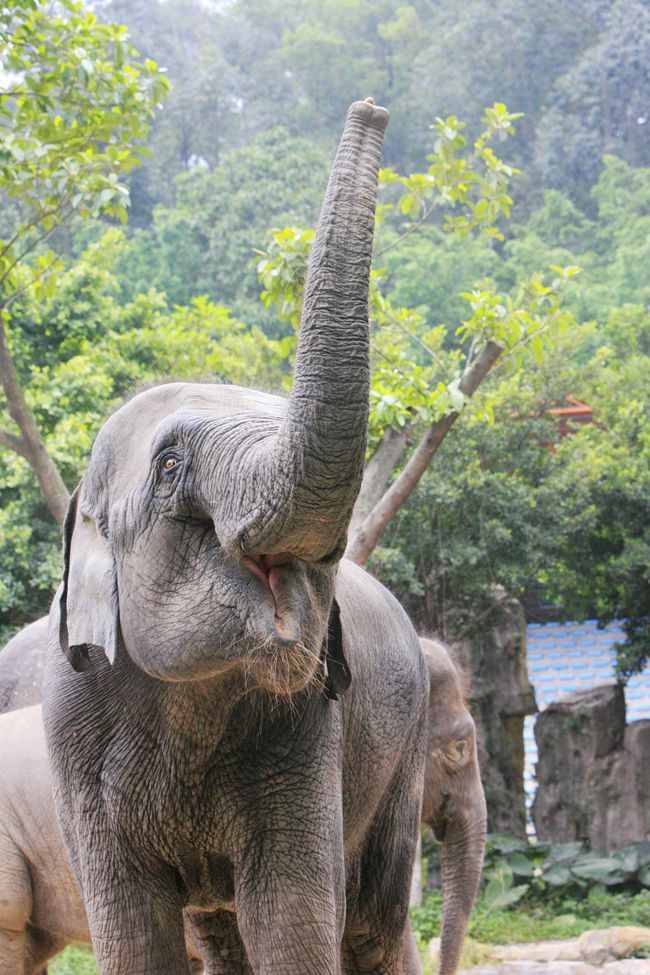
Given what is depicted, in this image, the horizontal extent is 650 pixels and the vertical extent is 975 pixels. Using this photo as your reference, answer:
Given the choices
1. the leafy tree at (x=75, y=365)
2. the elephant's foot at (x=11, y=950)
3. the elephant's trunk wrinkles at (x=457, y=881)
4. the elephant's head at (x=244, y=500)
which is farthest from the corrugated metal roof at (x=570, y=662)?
the elephant's head at (x=244, y=500)

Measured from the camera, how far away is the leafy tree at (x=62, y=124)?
5418 millimetres

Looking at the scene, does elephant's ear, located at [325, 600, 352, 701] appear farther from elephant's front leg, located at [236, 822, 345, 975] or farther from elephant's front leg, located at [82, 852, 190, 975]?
elephant's front leg, located at [82, 852, 190, 975]

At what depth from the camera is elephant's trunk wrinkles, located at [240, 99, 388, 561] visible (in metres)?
1.73

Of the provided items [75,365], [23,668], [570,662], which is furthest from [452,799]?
[570,662]

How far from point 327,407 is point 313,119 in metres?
38.0

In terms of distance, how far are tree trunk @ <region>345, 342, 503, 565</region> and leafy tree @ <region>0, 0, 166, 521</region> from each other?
4.12 feet

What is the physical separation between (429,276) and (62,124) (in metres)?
20.3

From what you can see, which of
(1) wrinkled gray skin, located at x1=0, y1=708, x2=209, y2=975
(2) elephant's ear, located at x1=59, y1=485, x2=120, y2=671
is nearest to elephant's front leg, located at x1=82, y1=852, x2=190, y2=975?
(2) elephant's ear, located at x1=59, y1=485, x2=120, y2=671

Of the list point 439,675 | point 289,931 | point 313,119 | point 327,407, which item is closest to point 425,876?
point 439,675

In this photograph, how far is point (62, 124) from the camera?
5.80m

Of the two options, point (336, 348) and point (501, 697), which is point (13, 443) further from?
point (501, 697)

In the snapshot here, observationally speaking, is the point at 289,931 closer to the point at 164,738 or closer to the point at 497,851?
the point at 164,738

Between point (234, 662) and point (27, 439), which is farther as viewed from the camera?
point (27, 439)

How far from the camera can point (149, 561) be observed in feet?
6.87
